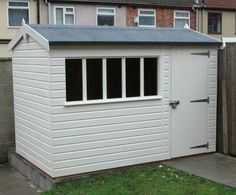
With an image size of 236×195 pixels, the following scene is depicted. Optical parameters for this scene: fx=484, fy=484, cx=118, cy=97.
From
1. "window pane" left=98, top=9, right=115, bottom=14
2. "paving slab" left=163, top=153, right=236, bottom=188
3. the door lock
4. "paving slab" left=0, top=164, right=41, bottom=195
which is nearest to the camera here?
"paving slab" left=163, top=153, right=236, bottom=188

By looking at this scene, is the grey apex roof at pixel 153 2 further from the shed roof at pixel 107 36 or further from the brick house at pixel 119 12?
A: the shed roof at pixel 107 36

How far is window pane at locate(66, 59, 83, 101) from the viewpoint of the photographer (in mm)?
7555

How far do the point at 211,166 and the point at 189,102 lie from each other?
4.00ft

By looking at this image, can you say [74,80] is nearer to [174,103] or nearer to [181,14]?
[174,103]

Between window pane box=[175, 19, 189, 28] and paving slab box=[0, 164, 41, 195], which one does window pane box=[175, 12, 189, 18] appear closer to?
window pane box=[175, 19, 189, 28]

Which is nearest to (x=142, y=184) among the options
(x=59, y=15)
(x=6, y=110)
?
(x=6, y=110)

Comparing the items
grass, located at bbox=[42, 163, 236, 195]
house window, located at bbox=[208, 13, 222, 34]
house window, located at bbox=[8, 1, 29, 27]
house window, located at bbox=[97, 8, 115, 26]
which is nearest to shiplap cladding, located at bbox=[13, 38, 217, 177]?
grass, located at bbox=[42, 163, 236, 195]

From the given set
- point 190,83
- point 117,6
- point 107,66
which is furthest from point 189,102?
point 117,6

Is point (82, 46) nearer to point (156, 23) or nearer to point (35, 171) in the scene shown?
point (35, 171)

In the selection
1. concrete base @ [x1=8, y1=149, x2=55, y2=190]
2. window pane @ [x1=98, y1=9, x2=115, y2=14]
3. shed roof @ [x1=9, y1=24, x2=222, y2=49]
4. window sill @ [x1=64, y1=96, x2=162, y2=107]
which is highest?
window pane @ [x1=98, y1=9, x2=115, y2=14]

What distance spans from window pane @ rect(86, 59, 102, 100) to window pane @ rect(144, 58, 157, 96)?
919mm

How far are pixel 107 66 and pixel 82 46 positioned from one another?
2.04ft

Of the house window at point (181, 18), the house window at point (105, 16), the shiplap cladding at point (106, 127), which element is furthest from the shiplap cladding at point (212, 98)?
the house window at point (181, 18)

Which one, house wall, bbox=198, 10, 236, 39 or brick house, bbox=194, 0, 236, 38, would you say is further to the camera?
→ house wall, bbox=198, 10, 236, 39
